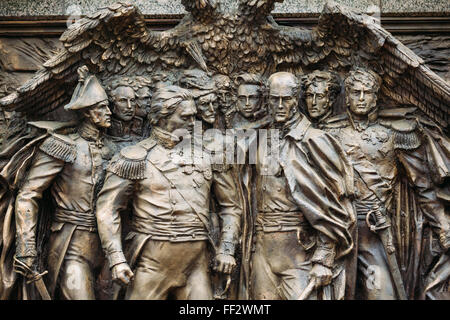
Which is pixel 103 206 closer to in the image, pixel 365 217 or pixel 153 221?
pixel 153 221

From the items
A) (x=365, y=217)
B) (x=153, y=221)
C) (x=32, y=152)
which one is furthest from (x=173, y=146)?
(x=365, y=217)

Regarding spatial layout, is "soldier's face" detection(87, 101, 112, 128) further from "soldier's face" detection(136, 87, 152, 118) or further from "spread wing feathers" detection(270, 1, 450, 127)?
"spread wing feathers" detection(270, 1, 450, 127)

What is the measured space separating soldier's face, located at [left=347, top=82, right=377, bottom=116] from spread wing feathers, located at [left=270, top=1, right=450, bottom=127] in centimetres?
23

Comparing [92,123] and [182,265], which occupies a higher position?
[92,123]

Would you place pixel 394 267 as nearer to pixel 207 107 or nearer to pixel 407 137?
pixel 407 137

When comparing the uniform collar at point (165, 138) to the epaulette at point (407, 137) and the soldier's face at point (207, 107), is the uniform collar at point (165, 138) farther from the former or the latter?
the epaulette at point (407, 137)

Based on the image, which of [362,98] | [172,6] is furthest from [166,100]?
[362,98]

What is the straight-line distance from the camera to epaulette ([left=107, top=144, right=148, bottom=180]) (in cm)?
814

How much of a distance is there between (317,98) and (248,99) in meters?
0.65

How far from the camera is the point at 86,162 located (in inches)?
327

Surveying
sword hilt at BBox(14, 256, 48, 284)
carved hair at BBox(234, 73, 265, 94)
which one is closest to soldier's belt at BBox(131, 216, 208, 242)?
sword hilt at BBox(14, 256, 48, 284)

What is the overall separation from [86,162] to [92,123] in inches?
15.1

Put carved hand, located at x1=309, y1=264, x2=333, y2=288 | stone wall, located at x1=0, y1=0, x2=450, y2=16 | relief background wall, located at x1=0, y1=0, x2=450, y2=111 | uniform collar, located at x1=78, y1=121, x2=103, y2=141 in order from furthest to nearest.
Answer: stone wall, located at x1=0, y1=0, x2=450, y2=16, relief background wall, located at x1=0, y1=0, x2=450, y2=111, uniform collar, located at x1=78, y1=121, x2=103, y2=141, carved hand, located at x1=309, y1=264, x2=333, y2=288

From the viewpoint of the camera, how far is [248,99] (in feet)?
28.1
